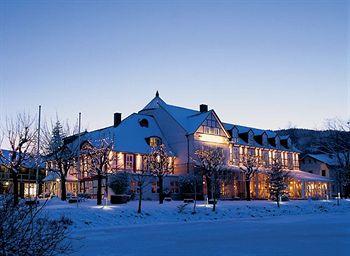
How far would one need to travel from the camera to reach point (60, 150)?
4591 cm

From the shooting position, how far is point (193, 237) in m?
20.8

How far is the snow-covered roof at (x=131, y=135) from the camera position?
51.7m

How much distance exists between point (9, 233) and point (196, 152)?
45.1m

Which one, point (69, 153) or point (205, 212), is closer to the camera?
point (205, 212)

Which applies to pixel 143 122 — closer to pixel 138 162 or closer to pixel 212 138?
pixel 138 162

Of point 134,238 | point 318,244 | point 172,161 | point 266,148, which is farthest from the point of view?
point 266,148

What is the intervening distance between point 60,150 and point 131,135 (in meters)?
11.2

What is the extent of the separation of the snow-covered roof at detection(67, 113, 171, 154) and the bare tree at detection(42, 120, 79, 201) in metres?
2.19

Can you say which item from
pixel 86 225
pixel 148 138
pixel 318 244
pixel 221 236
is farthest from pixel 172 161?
pixel 318 244

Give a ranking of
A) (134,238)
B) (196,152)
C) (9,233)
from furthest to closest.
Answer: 1. (196,152)
2. (134,238)
3. (9,233)

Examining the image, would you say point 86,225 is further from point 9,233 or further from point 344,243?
point 9,233

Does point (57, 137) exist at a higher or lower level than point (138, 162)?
higher

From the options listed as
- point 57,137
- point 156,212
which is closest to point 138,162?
point 57,137

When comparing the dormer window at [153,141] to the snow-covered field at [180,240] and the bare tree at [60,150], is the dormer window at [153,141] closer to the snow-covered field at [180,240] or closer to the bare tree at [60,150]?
the bare tree at [60,150]
